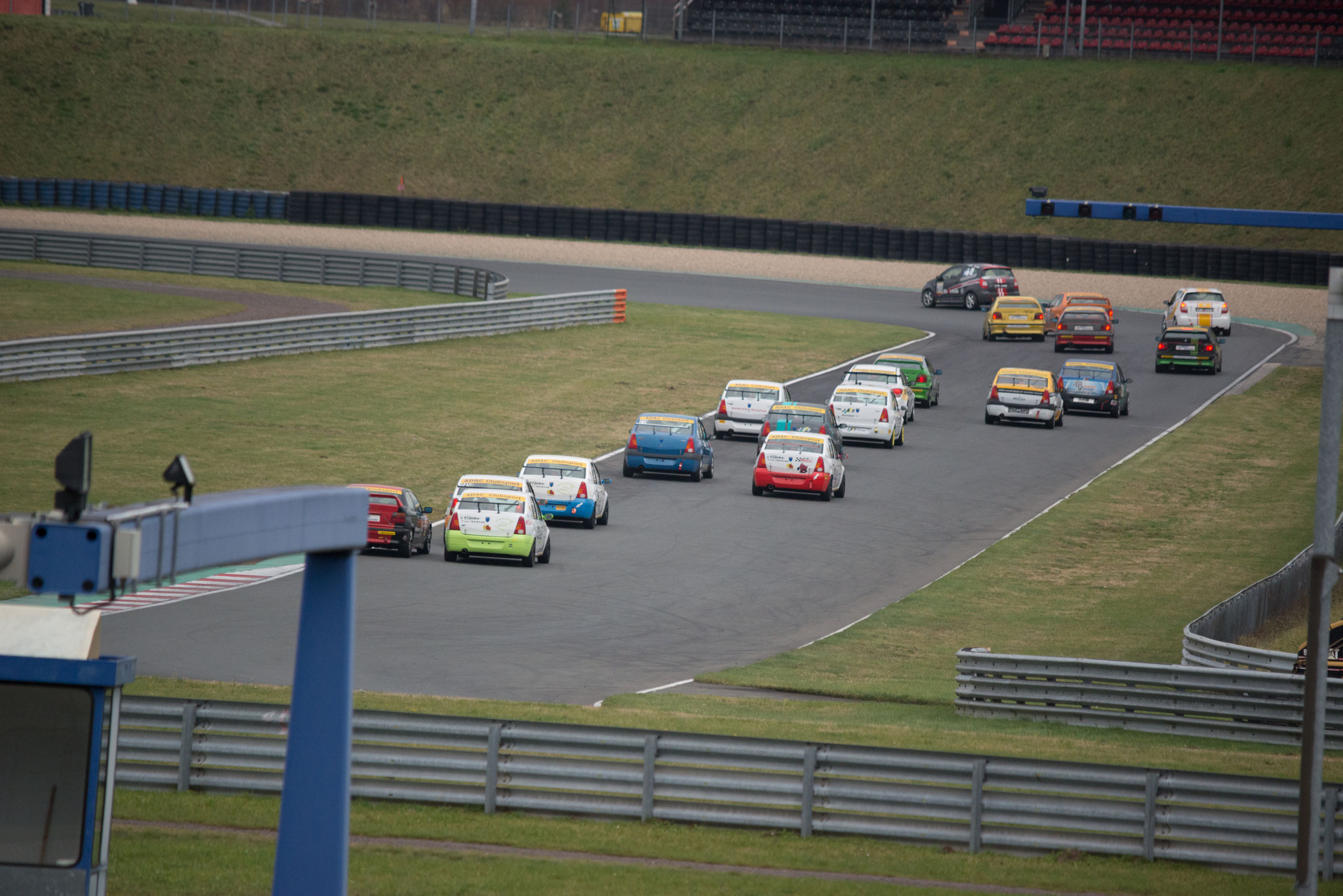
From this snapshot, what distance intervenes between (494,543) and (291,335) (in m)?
20.1

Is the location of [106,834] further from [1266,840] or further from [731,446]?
[731,446]

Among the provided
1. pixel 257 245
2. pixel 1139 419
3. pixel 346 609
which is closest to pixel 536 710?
pixel 346 609

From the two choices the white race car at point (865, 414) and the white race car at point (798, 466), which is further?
the white race car at point (865, 414)

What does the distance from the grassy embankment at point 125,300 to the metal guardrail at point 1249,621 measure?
1250 inches

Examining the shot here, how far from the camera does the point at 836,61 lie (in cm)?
8306

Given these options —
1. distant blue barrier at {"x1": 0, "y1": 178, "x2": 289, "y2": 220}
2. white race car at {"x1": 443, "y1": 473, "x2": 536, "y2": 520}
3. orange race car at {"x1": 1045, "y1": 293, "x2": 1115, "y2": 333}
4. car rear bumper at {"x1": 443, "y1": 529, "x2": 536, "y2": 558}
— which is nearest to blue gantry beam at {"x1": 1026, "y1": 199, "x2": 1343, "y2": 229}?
orange race car at {"x1": 1045, "y1": 293, "x2": 1115, "y2": 333}

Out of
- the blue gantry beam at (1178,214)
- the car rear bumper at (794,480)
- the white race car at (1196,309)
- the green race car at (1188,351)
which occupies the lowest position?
the car rear bumper at (794,480)

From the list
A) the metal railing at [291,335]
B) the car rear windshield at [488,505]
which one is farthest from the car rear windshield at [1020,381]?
the car rear windshield at [488,505]

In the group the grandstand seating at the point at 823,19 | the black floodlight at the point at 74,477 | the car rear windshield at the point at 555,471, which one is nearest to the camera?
the black floodlight at the point at 74,477

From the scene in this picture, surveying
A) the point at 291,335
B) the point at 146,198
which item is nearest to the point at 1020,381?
the point at 291,335

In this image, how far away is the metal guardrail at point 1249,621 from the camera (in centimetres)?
1934

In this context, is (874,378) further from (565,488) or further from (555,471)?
(565,488)

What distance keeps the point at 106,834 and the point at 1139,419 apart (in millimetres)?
39570

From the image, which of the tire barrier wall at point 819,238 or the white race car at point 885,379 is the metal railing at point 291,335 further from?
the tire barrier wall at point 819,238
